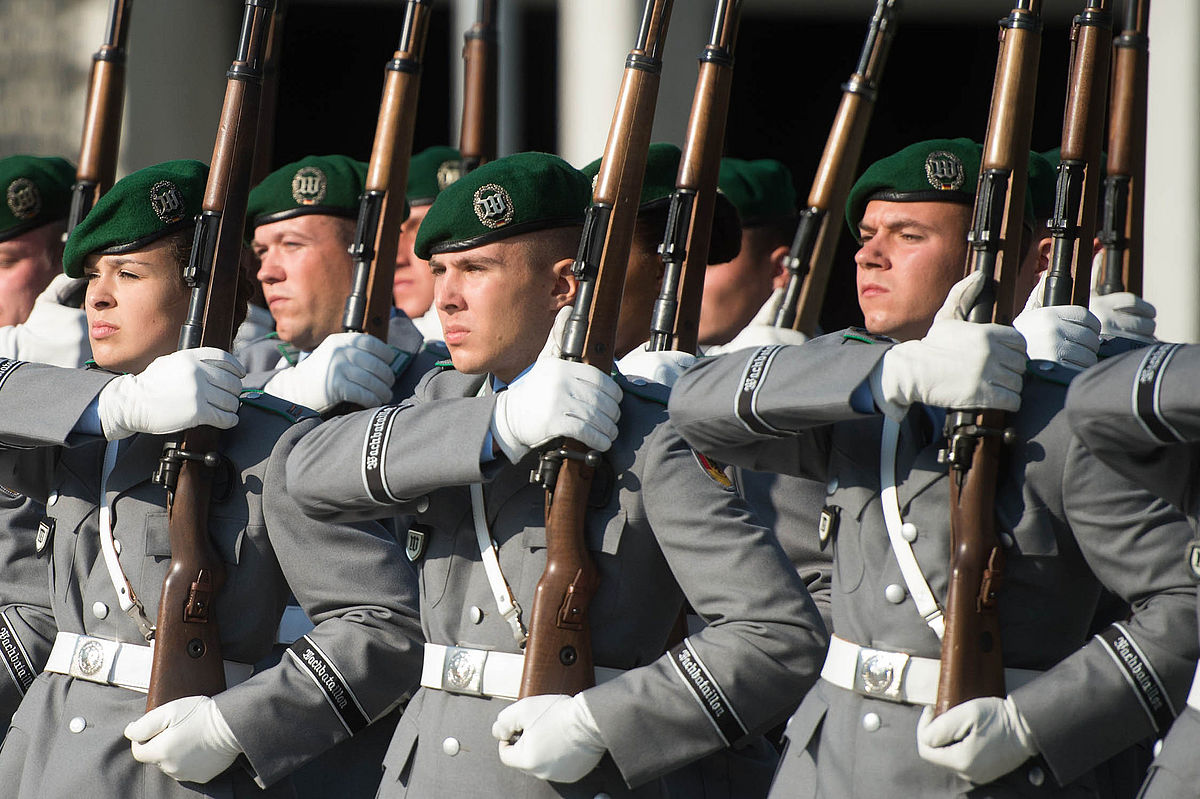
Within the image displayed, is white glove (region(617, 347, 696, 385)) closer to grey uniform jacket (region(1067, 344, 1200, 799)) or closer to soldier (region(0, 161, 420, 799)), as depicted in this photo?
soldier (region(0, 161, 420, 799))

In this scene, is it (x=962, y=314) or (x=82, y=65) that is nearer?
(x=962, y=314)

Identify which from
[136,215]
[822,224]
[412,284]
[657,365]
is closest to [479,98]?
[412,284]

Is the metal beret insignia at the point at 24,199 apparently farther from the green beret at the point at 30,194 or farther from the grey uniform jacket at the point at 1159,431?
the grey uniform jacket at the point at 1159,431

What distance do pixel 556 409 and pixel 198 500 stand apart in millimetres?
1087

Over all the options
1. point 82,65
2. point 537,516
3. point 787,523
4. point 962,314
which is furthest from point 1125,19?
point 82,65

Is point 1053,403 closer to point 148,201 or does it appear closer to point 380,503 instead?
point 380,503

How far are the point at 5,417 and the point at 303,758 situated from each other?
122cm

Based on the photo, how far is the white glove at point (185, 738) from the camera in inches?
160

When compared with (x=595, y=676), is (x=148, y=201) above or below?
above

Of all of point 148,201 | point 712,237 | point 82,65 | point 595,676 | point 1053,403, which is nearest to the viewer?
point 1053,403

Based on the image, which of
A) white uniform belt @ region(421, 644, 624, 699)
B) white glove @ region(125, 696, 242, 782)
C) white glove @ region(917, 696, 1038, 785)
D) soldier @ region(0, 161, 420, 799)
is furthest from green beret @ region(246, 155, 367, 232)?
white glove @ region(917, 696, 1038, 785)

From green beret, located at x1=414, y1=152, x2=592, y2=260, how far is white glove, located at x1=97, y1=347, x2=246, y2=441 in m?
0.67

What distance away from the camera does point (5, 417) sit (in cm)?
446

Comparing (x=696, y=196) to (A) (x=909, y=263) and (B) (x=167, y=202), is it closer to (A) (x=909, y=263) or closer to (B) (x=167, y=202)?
(A) (x=909, y=263)
